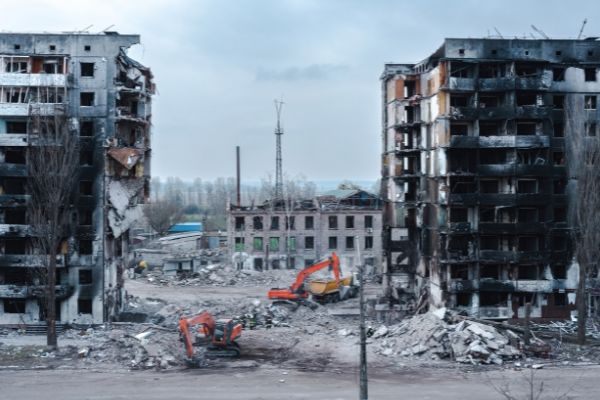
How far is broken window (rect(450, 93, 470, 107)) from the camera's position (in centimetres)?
4200

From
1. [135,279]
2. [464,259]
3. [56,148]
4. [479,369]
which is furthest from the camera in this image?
[135,279]

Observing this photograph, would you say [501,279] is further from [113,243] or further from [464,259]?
[113,243]

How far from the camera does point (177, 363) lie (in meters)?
32.9

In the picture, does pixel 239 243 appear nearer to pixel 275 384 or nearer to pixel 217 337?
pixel 217 337

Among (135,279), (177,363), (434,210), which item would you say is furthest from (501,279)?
(135,279)

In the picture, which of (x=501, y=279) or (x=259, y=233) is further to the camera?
(x=259, y=233)

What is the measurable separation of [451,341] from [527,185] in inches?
527

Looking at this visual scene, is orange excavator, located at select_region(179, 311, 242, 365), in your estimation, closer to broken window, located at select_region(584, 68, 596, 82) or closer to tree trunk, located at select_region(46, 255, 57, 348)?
tree trunk, located at select_region(46, 255, 57, 348)

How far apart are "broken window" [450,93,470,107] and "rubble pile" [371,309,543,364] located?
13.7 metres

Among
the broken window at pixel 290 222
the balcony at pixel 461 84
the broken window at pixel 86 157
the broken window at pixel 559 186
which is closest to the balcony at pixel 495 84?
the balcony at pixel 461 84

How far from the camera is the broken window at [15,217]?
41.1m

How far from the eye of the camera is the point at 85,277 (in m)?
41.0

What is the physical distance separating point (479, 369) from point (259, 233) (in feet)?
122

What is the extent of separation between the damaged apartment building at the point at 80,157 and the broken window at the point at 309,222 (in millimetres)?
27201
